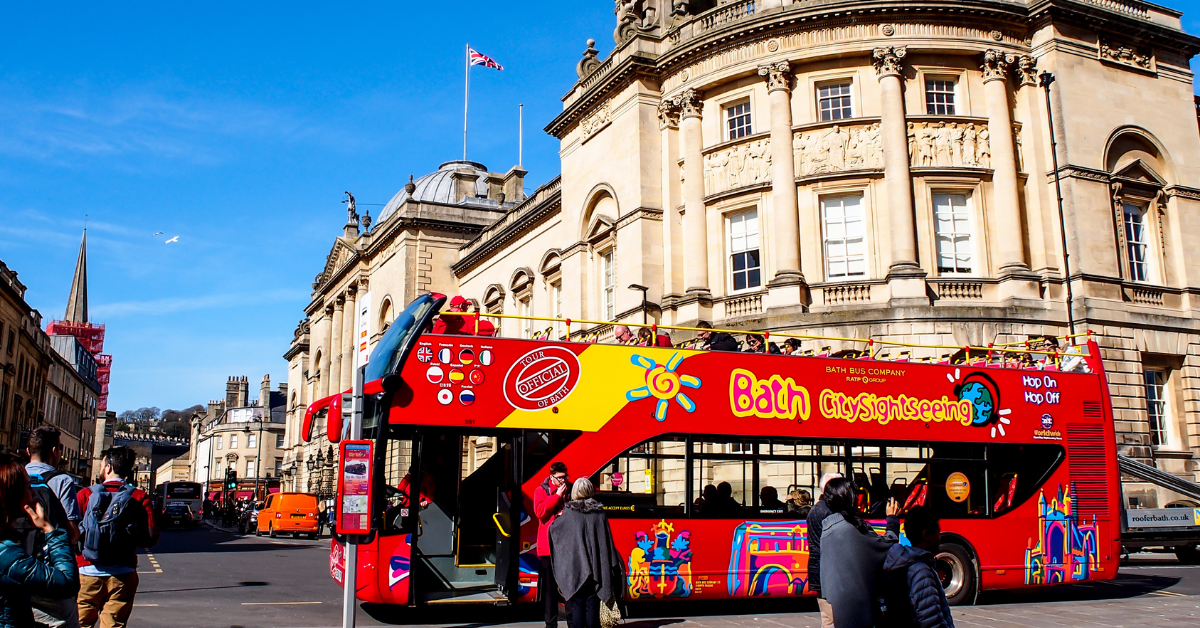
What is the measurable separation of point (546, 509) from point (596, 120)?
74.0 feet

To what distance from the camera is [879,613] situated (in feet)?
18.0

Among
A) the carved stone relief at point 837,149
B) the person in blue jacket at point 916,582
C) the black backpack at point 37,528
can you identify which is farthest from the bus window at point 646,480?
the carved stone relief at point 837,149

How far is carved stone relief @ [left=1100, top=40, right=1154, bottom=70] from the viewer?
25812mm

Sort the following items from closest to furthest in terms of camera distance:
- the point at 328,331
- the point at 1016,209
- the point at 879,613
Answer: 1. the point at 879,613
2. the point at 1016,209
3. the point at 328,331

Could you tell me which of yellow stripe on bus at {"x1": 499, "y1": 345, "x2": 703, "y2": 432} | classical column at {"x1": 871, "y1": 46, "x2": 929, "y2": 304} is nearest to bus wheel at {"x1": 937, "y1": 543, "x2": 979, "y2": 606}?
yellow stripe on bus at {"x1": 499, "y1": 345, "x2": 703, "y2": 432}


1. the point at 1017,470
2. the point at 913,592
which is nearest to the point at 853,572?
the point at 913,592

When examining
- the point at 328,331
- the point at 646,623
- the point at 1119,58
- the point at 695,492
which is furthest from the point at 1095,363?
the point at 328,331

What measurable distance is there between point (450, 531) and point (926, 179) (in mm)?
17347

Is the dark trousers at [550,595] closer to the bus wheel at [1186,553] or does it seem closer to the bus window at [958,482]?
the bus window at [958,482]

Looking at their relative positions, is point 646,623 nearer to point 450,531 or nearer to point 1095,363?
point 450,531

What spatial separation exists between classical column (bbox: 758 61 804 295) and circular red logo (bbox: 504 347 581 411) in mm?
13232

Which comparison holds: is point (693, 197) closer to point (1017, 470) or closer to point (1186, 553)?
point (1017, 470)

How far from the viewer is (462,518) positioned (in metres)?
11.7

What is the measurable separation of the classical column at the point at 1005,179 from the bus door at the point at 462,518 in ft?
54.1
